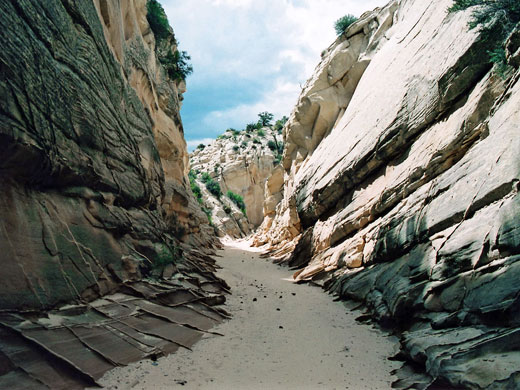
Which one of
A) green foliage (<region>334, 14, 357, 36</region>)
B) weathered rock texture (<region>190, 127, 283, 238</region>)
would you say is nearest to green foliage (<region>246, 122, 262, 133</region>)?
weathered rock texture (<region>190, 127, 283, 238</region>)

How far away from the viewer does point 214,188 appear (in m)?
60.8

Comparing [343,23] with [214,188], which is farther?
[214,188]

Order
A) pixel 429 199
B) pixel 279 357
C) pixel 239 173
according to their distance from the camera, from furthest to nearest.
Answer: pixel 239 173, pixel 429 199, pixel 279 357

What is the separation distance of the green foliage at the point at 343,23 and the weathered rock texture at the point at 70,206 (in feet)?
67.3

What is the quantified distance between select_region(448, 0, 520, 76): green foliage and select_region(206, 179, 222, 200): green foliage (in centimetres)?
5245

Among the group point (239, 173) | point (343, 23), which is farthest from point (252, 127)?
point (343, 23)

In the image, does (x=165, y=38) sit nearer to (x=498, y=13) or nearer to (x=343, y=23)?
(x=343, y=23)

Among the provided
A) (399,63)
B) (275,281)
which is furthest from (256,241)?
(399,63)

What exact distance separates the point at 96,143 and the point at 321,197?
46.8 feet

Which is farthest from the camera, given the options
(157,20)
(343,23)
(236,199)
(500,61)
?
(236,199)

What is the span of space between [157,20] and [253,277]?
19.5 meters

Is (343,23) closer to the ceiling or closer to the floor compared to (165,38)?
closer to the ceiling

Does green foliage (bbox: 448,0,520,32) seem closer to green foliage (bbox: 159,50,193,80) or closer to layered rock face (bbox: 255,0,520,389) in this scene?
layered rock face (bbox: 255,0,520,389)

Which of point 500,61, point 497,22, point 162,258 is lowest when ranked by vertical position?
point 162,258
